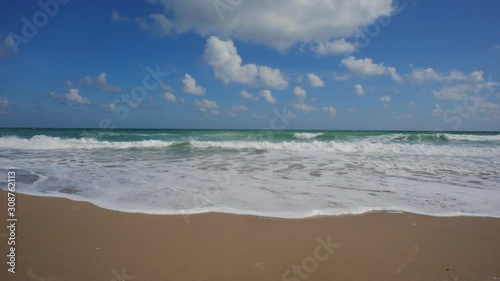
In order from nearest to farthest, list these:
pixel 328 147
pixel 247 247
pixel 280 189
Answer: pixel 247 247, pixel 280 189, pixel 328 147

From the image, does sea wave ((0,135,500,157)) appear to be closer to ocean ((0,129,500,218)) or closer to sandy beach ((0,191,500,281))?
ocean ((0,129,500,218))

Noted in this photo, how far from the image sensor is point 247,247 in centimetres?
312

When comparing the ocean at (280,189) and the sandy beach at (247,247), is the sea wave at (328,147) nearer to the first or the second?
the ocean at (280,189)

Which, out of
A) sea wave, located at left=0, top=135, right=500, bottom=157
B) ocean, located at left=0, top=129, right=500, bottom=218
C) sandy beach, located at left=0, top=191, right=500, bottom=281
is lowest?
sandy beach, located at left=0, top=191, right=500, bottom=281

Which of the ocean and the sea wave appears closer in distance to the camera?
the ocean

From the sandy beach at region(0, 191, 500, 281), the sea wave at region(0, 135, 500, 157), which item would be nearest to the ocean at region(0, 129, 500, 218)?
the sandy beach at region(0, 191, 500, 281)

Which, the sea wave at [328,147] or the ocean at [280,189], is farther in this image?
the sea wave at [328,147]

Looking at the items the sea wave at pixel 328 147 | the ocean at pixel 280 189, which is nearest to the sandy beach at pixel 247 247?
the ocean at pixel 280 189

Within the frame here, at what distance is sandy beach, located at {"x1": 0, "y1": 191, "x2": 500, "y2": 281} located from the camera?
2637mm

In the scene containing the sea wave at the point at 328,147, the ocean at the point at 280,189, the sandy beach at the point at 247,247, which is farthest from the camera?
the sea wave at the point at 328,147

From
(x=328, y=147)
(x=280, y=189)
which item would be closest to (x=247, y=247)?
(x=280, y=189)

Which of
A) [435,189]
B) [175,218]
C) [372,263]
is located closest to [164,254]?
[175,218]

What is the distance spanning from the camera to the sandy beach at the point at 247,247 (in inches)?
104

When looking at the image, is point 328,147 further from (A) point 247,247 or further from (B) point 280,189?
(A) point 247,247
